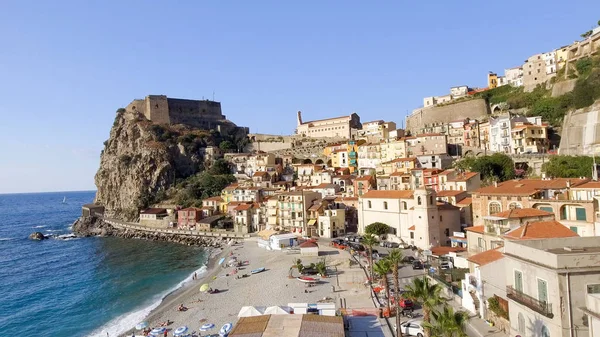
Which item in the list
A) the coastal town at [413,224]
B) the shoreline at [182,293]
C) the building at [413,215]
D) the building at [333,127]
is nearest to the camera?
the coastal town at [413,224]

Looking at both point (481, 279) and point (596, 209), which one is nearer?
point (481, 279)

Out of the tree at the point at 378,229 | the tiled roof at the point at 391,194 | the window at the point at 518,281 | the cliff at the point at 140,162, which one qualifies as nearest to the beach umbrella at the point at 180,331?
the window at the point at 518,281

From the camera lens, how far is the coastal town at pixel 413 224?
17516mm

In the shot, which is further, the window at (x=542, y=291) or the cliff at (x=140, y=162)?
the cliff at (x=140, y=162)

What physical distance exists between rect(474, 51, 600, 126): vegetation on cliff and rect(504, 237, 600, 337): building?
141 ft

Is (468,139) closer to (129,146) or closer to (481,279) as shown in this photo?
(481,279)

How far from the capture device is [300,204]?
54.5 meters

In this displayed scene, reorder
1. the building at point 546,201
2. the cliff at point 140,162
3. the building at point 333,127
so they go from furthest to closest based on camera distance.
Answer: the building at point 333,127 < the cliff at point 140,162 < the building at point 546,201

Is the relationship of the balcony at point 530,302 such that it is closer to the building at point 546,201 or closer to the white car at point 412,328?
the white car at point 412,328

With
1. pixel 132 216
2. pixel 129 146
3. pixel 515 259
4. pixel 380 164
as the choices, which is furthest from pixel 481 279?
pixel 129 146

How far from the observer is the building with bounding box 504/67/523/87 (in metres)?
79.9

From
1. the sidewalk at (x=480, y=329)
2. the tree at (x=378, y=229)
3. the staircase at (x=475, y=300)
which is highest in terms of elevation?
the tree at (x=378, y=229)

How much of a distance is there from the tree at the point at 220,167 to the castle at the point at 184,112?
2388 cm

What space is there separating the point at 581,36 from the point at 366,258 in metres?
61.2
